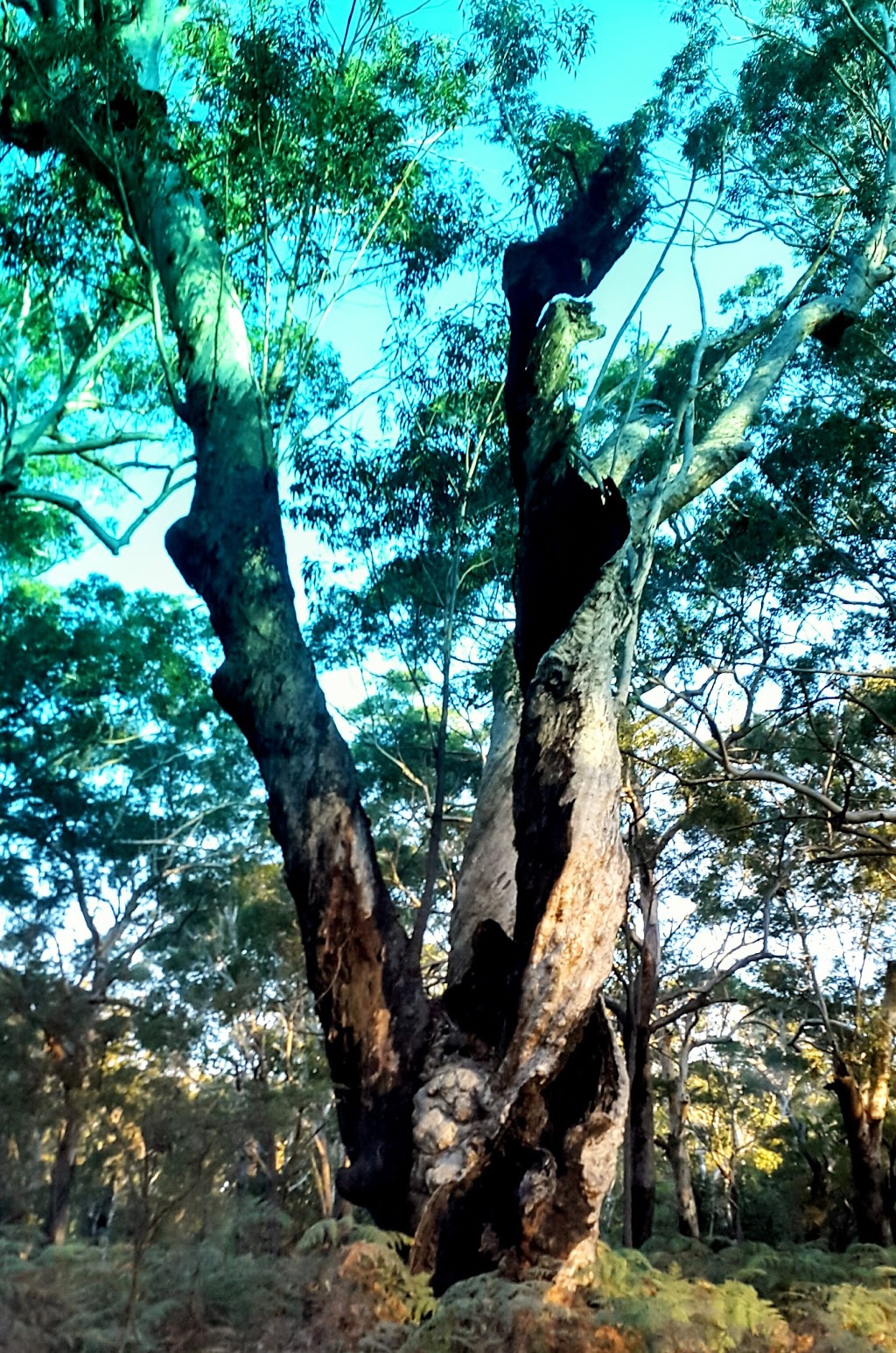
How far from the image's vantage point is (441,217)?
9.18 m

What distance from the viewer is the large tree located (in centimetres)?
475

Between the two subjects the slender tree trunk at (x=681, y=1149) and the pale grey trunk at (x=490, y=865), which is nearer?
the pale grey trunk at (x=490, y=865)

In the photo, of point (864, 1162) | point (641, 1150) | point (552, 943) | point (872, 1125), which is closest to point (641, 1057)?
point (641, 1150)

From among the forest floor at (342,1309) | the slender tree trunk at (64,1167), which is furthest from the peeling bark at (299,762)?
the slender tree trunk at (64,1167)

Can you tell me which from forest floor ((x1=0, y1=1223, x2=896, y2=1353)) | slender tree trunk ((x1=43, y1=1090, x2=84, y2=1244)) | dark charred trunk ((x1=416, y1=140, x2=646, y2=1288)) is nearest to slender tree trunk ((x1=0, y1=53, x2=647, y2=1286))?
dark charred trunk ((x1=416, y1=140, x2=646, y2=1288))

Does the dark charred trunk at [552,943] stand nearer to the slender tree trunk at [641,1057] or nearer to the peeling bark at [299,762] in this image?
the peeling bark at [299,762]

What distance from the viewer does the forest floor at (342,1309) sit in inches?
152

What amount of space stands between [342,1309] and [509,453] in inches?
195

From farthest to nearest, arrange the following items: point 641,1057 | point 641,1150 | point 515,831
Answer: point 641,1150, point 641,1057, point 515,831

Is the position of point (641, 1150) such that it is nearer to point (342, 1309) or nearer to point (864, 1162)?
point (864, 1162)

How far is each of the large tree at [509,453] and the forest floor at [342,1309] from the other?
348 millimetres

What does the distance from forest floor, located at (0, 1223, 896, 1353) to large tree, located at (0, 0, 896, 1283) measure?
35 centimetres

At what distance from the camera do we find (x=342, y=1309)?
409 cm

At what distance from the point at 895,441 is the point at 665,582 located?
2728 millimetres
